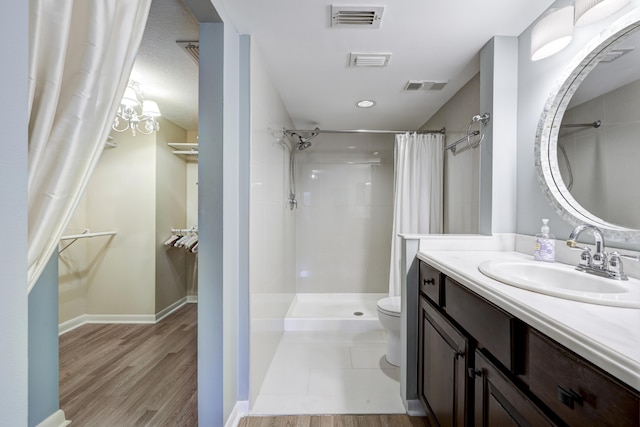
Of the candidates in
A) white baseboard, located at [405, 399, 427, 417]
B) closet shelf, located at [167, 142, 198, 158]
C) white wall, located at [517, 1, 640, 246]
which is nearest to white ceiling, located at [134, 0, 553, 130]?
white wall, located at [517, 1, 640, 246]

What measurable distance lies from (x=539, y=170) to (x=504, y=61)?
27.7 inches

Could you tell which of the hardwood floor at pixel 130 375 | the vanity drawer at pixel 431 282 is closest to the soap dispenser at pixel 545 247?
the vanity drawer at pixel 431 282

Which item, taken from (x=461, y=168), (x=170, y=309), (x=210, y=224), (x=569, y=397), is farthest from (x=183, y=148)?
(x=569, y=397)

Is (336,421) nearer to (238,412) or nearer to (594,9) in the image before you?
(238,412)

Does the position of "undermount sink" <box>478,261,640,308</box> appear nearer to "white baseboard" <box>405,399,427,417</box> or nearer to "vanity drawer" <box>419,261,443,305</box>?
"vanity drawer" <box>419,261,443,305</box>

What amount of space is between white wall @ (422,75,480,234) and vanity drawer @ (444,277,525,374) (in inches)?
43.6

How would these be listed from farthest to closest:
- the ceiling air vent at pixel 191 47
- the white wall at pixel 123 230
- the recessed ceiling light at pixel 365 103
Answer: the white wall at pixel 123 230 → the recessed ceiling light at pixel 365 103 → the ceiling air vent at pixel 191 47

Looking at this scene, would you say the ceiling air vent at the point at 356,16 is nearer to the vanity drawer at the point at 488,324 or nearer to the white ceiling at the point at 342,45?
the white ceiling at the point at 342,45

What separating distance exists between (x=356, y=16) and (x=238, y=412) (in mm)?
2262

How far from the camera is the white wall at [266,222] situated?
1.67 metres

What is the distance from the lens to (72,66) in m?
0.70

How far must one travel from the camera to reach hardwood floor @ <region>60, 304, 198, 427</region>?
5.19 feet

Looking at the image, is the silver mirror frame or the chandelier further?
the chandelier

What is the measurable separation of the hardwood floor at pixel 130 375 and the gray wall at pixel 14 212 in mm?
1387
